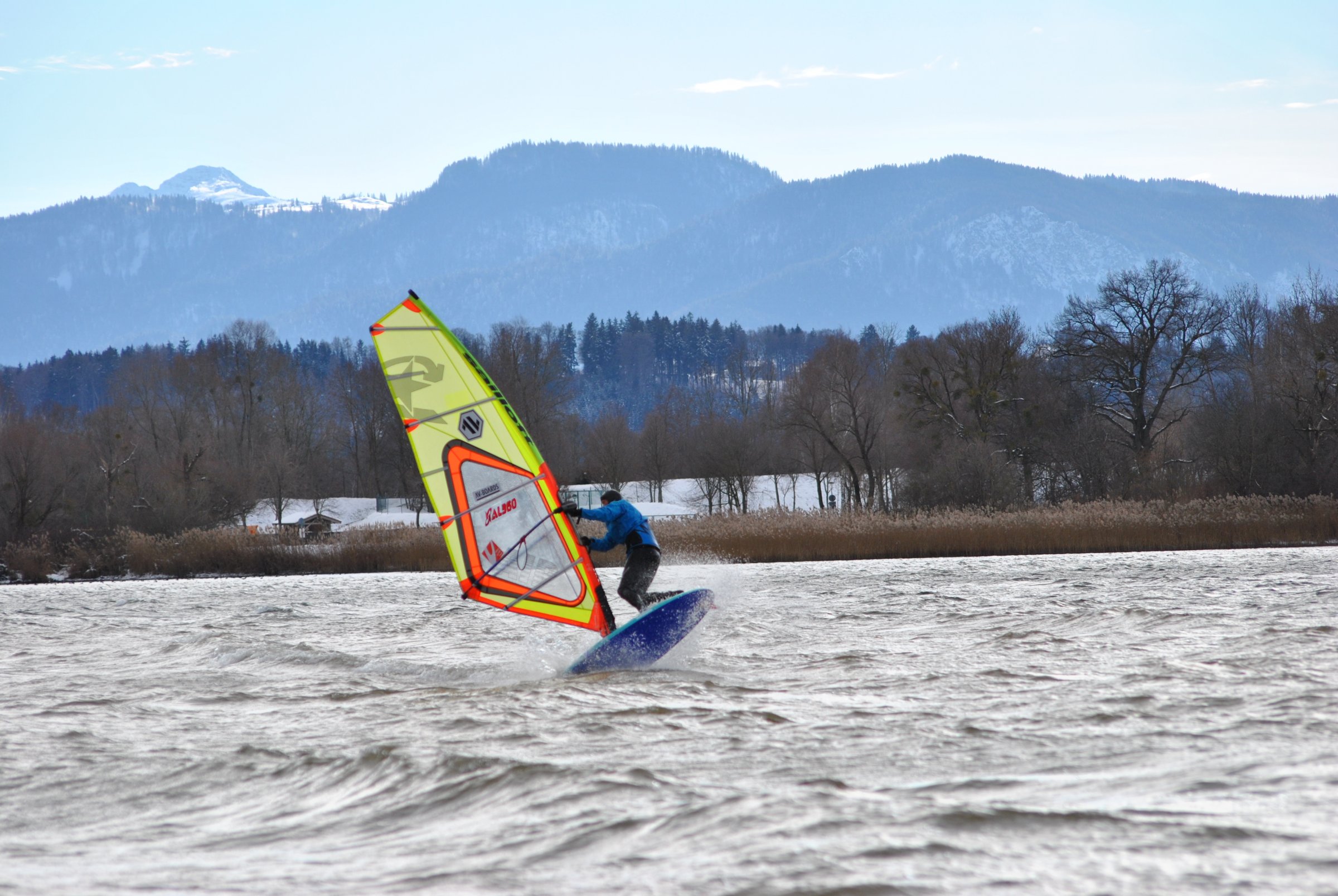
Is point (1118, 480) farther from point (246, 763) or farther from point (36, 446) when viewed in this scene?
point (36, 446)

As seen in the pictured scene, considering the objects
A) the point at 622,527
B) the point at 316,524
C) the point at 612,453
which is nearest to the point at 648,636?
the point at 622,527

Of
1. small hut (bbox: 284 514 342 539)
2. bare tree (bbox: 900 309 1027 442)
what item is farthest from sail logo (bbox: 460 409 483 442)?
bare tree (bbox: 900 309 1027 442)

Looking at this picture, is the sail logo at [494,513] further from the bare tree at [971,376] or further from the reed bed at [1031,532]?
the bare tree at [971,376]

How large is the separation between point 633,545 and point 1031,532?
49.8ft

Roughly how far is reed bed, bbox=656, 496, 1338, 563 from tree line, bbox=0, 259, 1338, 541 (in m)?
3.35

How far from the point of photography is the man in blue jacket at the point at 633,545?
9141 mm

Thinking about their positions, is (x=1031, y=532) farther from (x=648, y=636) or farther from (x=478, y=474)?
(x=478, y=474)

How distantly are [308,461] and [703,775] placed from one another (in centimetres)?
6300

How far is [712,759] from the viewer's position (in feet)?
20.8

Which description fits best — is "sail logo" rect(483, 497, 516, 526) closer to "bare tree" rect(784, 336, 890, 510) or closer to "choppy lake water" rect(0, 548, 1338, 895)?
"choppy lake water" rect(0, 548, 1338, 895)

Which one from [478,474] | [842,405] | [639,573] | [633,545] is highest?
[842,405]

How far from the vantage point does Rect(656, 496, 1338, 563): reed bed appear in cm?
2150

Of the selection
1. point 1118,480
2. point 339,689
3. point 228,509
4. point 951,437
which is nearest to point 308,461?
point 228,509

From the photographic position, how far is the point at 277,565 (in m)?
25.1
